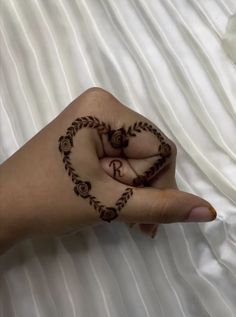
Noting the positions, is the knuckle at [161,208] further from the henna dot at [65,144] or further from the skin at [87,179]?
the henna dot at [65,144]

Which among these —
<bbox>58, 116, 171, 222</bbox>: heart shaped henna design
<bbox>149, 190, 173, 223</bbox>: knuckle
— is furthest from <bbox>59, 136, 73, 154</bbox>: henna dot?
<bbox>149, 190, 173, 223</bbox>: knuckle

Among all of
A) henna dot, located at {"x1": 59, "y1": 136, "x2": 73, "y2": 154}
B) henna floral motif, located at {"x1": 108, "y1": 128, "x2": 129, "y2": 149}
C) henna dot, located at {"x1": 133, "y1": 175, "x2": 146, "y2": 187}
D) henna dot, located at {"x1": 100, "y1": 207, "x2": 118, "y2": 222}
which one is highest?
henna dot, located at {"x1": 59, "y1": 136, "x2": 73, "y2": 154}

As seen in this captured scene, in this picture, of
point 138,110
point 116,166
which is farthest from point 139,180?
point 138,110

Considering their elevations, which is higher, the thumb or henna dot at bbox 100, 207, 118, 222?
henna dot at bbox 100, 207, 118, 222

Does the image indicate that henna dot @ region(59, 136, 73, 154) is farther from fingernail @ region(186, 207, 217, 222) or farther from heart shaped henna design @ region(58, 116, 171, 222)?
fingernail @ region(186, 207, 217, 222)

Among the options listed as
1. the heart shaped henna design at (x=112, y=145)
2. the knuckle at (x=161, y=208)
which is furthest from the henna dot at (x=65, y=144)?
the knuckle at (x=161, y=208)

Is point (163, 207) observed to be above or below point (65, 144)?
below

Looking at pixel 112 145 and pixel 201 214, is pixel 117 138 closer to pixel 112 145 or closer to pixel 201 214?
pixel 112 145

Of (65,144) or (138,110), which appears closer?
(65,144)
